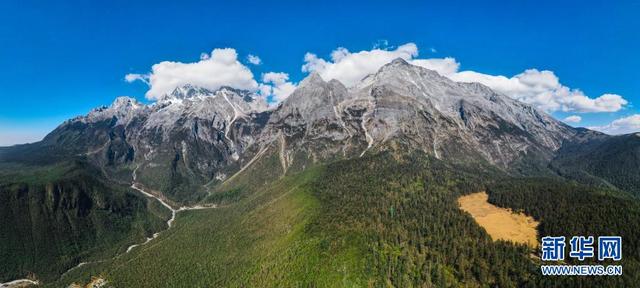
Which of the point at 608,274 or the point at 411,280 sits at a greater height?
the point at 608,274

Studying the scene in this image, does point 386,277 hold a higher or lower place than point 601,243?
lower

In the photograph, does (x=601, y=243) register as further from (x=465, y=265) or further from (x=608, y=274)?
(x=465, y=265)

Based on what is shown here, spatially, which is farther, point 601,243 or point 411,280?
point 411,280

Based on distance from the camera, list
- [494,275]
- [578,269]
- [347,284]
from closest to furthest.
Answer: [578,269] < [494,275] < [347,284]

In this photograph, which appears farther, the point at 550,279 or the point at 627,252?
the point at 627,252

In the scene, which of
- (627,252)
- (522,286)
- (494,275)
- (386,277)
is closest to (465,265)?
(494,275)

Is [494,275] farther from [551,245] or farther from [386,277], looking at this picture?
[386,277]

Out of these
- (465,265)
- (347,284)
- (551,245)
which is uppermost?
(551,245)

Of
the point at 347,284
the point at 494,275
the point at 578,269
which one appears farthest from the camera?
the point at 347,284


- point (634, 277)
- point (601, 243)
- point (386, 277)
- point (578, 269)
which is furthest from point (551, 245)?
point (386, 277)
